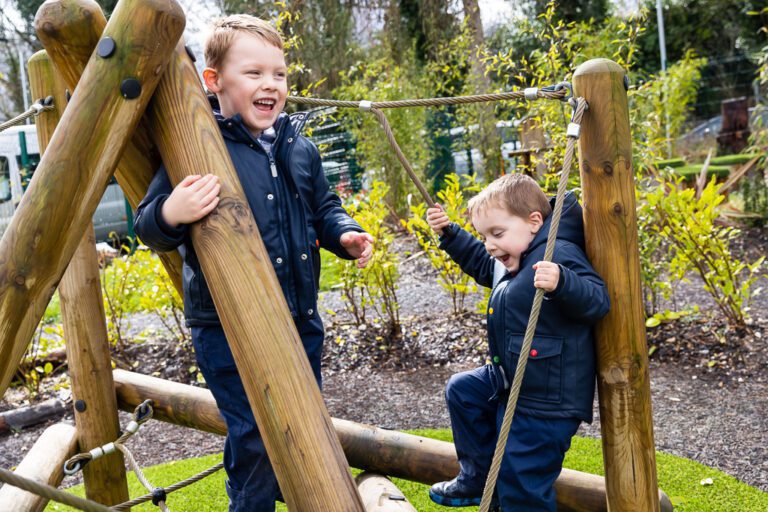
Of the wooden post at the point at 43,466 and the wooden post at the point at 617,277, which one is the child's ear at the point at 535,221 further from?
the wooden post at the point at 43,466

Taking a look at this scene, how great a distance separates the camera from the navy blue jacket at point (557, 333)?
2037 millimetres

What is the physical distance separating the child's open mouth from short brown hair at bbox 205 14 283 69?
0.15m

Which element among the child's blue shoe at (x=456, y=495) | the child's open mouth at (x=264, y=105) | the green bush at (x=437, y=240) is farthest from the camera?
the green bush at (x=437, y=240)

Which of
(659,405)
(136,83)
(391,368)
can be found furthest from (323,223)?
(391,368)

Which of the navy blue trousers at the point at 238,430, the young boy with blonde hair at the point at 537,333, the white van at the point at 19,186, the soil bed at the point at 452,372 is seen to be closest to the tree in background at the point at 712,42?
the white van at the point at 19,186

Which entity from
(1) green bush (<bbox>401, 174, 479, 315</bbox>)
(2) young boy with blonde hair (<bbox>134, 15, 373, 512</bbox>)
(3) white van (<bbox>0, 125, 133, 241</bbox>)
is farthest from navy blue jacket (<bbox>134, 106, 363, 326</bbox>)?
(3) white van (<bbox>0, 125, 133, 241</bbox>)

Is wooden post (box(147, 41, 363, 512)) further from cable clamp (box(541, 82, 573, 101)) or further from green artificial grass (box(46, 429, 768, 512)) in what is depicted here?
green artificial grass (box(46, 429, 768, 512))

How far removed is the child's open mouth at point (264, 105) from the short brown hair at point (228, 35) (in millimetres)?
151

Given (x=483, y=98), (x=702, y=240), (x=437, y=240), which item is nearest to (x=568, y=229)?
(x=483, y=98)

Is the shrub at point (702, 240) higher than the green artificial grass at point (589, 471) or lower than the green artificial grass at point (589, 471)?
higher

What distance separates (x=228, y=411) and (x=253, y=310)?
62 centimetres

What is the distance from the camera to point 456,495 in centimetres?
245

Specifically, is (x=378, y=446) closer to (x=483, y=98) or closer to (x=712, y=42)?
(x=483, y=98)

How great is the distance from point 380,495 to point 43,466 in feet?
4.47
